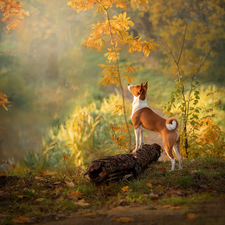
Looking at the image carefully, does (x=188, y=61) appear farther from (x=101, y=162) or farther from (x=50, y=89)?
(x=101, y=162)

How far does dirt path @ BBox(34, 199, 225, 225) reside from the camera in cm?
160

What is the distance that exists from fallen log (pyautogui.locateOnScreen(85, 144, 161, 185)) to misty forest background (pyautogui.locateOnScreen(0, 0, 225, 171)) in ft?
4.66

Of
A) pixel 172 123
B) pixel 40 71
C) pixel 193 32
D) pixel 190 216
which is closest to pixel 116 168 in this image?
pixel 172 123

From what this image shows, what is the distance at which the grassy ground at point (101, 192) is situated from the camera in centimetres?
205

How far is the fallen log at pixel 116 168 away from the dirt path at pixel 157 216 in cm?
53

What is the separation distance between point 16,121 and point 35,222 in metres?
4.06

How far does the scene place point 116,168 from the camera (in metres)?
2.52

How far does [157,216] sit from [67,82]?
7.01m

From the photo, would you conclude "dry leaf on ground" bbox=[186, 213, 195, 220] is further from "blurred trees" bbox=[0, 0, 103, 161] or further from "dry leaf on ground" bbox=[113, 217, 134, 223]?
"blurred trees" bbox=[0, 0, 103, 161]

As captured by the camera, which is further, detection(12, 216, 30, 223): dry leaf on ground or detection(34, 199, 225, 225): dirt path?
detection(12, 216, 30, 223): dry leaf on ground

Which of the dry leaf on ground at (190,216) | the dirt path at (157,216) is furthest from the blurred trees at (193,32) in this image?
the dry leaf on ground at (190,216)

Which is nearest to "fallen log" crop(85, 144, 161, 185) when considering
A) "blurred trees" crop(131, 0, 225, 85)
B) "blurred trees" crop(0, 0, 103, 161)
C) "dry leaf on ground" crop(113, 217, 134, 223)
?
"dry leaf on ground" crop(113, 217, 134, 223)

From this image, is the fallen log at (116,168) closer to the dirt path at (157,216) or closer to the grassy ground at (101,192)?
the grassy ground at (101,192)

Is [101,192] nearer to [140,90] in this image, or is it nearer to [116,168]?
[116,168]
